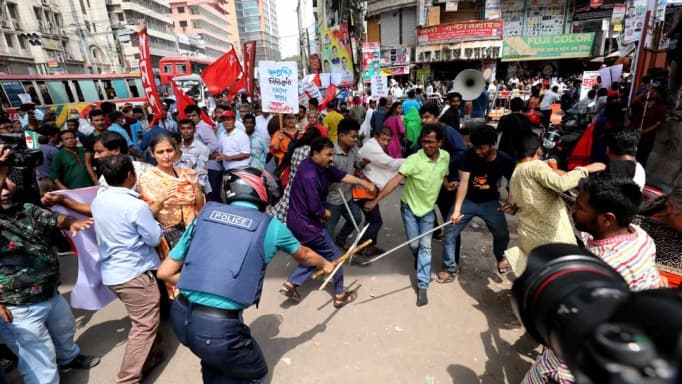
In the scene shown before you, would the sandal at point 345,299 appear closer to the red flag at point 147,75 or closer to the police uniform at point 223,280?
the police uniform at point 223,280

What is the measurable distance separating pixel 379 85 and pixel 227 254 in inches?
329

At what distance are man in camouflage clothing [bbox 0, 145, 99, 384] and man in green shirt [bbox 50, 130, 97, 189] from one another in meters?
2.69

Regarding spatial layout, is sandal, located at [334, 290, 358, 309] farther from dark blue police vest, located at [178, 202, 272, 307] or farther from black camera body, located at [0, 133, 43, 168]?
black camera body, located at [0, 133, 43, 168]

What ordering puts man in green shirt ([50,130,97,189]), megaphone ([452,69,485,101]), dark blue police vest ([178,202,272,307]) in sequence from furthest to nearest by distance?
megaphone ([452,69,485,101]) → man in green shirt ([50,130,97,189]) → dark blue police vest ([178,202,272,307])

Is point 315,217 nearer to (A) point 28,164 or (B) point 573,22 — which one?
(A) point 28,164

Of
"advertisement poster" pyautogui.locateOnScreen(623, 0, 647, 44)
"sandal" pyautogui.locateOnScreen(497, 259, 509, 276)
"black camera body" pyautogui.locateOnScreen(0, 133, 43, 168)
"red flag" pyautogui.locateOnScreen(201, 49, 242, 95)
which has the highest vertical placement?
"advertisement poster" pyautogui.locateOnScreen(623, 0, 647, 44)

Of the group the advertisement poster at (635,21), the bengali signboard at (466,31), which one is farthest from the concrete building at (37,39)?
the advertisement poster at (635,21)

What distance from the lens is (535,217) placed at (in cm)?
263

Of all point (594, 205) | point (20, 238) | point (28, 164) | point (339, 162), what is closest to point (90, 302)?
point (20, 238)

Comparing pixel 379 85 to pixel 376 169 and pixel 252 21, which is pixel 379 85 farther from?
pixel 252 21

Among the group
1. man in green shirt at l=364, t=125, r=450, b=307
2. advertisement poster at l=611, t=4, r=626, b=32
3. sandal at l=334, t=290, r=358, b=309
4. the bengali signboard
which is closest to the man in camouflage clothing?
sandal at l=334, t=290, r=358, b=309

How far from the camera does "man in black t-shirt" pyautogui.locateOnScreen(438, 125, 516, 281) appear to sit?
10.5 feet

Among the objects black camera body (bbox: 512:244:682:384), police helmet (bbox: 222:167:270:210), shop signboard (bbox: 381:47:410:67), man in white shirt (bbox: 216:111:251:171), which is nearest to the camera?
black camera body (bbox: 512:244:682:384)

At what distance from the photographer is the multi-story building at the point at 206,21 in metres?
66.0
